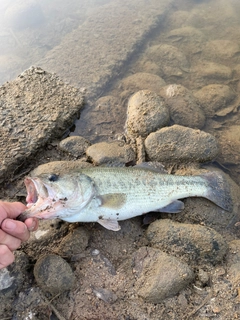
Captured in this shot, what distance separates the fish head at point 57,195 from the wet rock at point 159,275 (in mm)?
1102

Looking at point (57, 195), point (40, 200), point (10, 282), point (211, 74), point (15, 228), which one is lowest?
point (211, 74)

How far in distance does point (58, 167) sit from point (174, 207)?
191 centimetres

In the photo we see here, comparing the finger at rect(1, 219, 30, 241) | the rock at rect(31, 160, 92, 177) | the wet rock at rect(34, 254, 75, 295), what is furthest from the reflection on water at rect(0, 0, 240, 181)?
the finger at rect(1, 219, 30, 241)

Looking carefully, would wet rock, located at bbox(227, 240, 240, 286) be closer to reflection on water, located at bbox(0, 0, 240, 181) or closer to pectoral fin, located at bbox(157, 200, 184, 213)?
pectoral fin, located at bbox(157, 200, 184, 213)

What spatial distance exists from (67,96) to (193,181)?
3.20 m

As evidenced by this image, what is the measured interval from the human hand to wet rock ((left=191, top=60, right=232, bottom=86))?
222 inches

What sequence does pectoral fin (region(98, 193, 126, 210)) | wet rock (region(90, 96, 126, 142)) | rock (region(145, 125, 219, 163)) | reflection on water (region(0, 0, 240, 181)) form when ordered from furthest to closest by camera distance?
reflection on water (region(0, 0, 240, 181)) < wet rock (region(90, 96, 126, 142)) < rock (region(145, 125, 219, 163)) < pectoral fin (region(98, 193, 126, 210))

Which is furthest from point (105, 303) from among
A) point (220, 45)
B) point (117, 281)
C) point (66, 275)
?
point (220, 45)

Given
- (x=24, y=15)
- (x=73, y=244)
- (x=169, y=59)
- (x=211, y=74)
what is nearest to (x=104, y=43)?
(x=169, y=59)

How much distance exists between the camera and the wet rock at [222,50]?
7.99 metres

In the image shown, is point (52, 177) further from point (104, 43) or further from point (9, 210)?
point (104, 43)

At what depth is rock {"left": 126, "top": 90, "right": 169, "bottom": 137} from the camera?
545cm

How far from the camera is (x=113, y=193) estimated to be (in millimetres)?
4039

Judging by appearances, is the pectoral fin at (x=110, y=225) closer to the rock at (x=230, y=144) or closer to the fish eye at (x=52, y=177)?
the fish eye at (x=52, y=177)
